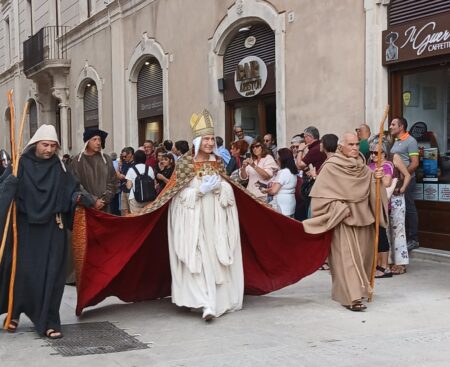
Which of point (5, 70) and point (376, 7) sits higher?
point (5, 70)

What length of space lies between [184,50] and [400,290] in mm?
9719

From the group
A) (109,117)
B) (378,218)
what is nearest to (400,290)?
(378,218)

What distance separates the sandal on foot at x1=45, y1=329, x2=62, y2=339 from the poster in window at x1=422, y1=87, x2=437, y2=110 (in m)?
6.26

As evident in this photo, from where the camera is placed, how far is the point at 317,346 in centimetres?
491

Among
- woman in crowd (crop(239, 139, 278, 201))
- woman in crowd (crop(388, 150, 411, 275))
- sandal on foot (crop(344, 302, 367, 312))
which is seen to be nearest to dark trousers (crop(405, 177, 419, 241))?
woman in crowd (crop(388, 150, 411, 275))

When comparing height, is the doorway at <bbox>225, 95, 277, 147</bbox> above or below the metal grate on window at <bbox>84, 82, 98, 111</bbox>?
below

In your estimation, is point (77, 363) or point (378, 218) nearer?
point (77, 363)

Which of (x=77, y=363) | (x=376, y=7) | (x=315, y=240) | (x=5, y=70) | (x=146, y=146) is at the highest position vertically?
(x=5, y=70)

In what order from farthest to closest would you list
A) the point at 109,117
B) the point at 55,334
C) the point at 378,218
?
the point at 109,117 → the point at 378,218 → the point at 55,334

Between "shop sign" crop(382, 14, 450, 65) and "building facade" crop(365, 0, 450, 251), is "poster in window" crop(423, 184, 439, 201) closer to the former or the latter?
"building facade" crop(365, 0, 450, 251)

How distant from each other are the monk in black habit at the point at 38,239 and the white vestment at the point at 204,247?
1.03 m

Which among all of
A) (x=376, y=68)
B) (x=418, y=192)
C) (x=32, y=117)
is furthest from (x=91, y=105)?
(x=418, y=192)

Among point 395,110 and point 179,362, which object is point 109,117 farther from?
point 179,362

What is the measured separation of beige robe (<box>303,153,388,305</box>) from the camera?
6090mm
